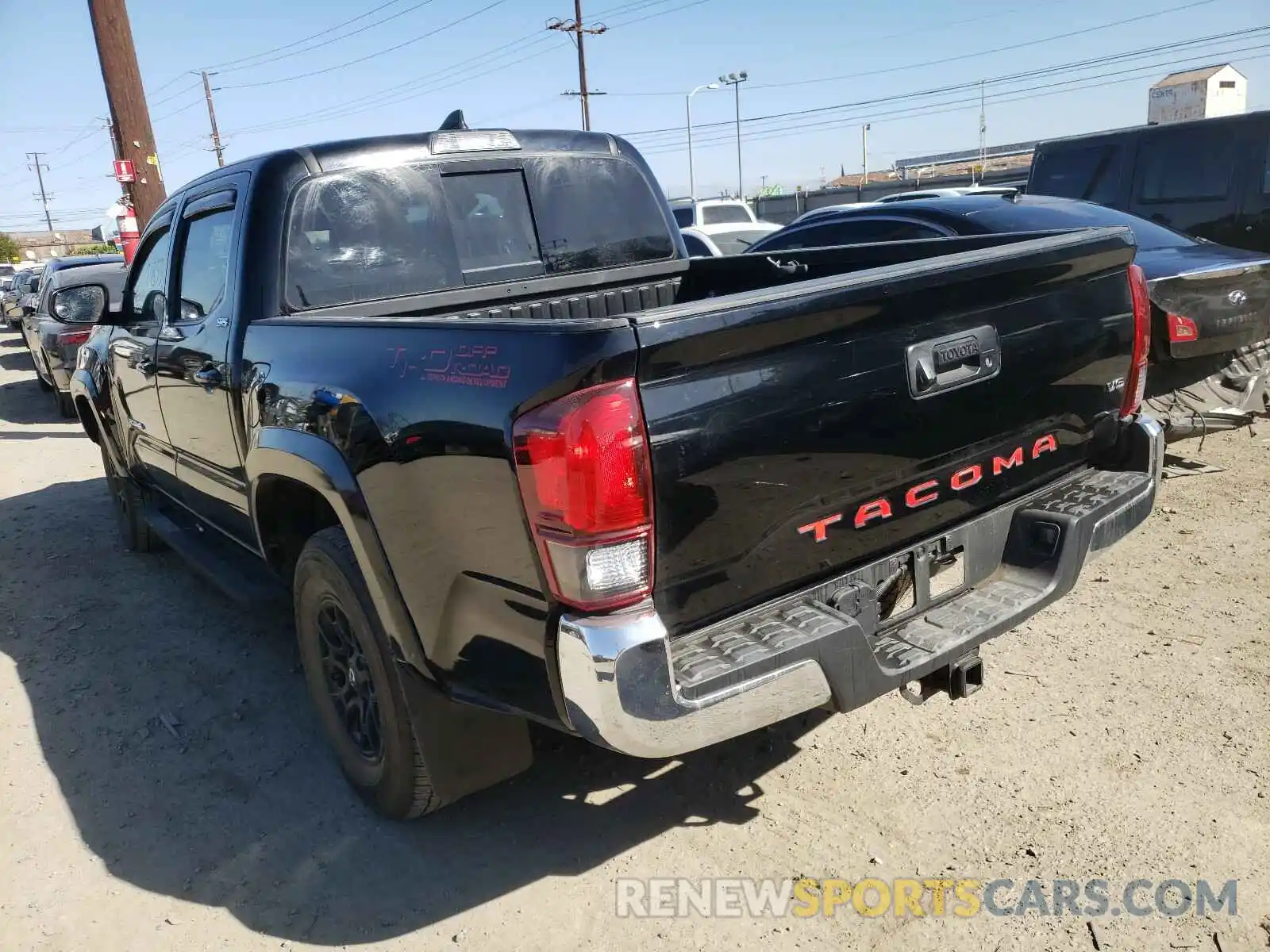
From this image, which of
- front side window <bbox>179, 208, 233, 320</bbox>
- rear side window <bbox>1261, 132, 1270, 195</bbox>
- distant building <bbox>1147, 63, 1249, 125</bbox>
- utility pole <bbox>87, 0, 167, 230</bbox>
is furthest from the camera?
distant building <bbox>1147, 63, 1249, 125</bbox>

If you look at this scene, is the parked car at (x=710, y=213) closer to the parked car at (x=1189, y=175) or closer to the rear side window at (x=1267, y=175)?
the parked car at (x=1189, y=175)

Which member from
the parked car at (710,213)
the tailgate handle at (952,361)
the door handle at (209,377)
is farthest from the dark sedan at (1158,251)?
the parked car at (710,213)

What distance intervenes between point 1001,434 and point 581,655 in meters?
1.50

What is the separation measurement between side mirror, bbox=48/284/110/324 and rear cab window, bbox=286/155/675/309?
226cm

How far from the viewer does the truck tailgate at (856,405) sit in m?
2.14

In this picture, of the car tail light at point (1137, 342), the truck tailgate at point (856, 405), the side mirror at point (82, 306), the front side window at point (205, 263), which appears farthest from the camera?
the side mirror at point (82, 306)

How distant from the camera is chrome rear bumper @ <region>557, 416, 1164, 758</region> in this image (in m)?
2.07

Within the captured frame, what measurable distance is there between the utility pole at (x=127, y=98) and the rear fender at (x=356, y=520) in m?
10.2

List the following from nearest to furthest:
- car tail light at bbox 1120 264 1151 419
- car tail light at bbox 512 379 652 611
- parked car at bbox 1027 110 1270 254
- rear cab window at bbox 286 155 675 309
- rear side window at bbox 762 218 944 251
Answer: car tail light at bbox 512 379 652 611, car tail light at bbox 1120 264 1151 419, rear cab window at bbox 286 155 675 309, rear side window at bbox 762 218 944 251, parked car at bbox 1027 110 1270 254

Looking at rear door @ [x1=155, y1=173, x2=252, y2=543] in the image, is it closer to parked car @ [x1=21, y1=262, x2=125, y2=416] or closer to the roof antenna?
the roof antenna

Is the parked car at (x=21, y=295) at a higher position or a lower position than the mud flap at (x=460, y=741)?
higher

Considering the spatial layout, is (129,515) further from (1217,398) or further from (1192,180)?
(1192,180)

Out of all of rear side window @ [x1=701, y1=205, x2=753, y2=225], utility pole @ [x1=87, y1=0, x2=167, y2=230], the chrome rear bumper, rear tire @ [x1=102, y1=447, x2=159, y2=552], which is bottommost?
rear tire @ [x1=102, y1=447, x2=159, y2=552]

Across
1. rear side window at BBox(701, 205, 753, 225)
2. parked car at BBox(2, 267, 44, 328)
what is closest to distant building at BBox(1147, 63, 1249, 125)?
rear side window at BBox(701, 205, 753, 225)
